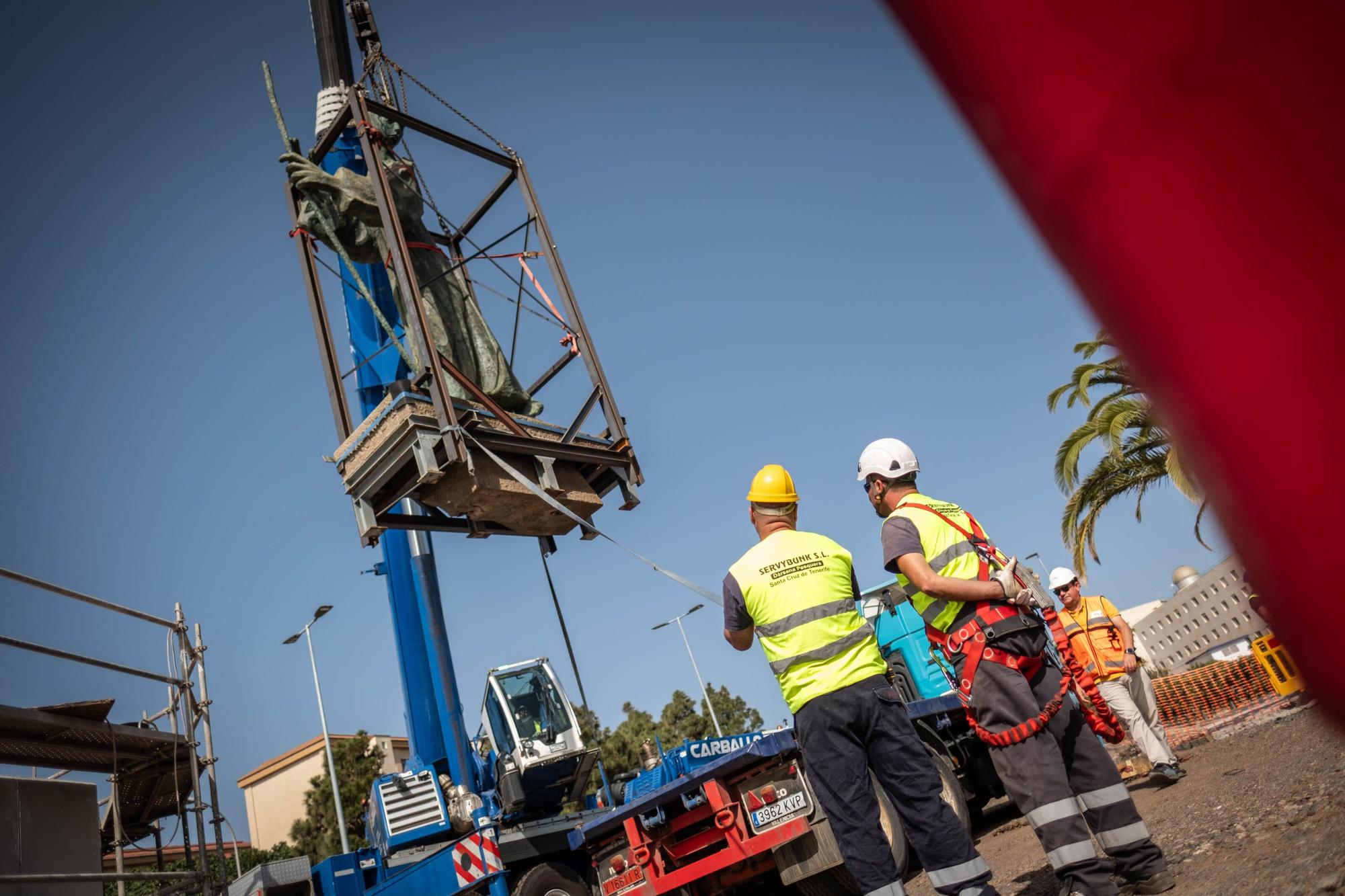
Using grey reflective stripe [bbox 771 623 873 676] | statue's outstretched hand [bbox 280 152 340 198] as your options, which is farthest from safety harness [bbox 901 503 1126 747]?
statue's outstretched hand [bbox 280 152 340 198]

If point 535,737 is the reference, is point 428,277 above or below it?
above

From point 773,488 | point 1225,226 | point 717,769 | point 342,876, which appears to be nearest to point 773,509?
point 773,488

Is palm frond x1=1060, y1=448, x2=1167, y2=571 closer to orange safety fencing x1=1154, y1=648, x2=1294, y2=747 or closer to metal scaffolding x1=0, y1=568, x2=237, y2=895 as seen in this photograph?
orange safety fencing x1=1154, y1=648, x2=1294, y2=747

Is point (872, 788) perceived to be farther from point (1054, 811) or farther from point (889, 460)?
point (889, 460)

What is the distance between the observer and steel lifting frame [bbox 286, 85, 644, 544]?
6.34 m

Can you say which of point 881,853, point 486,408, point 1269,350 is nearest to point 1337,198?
point 1269,350

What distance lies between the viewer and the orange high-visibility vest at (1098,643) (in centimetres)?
801

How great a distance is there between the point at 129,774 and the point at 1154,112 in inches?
358

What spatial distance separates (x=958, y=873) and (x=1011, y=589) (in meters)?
1.16

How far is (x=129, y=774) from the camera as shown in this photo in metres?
7.53

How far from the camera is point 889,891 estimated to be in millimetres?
3535

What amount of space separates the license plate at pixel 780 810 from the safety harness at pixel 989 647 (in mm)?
2425

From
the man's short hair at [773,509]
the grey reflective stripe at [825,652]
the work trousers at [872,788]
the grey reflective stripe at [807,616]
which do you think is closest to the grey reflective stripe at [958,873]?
the work trousers at [872,788]

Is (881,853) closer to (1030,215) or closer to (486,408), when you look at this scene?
(1030,215)
